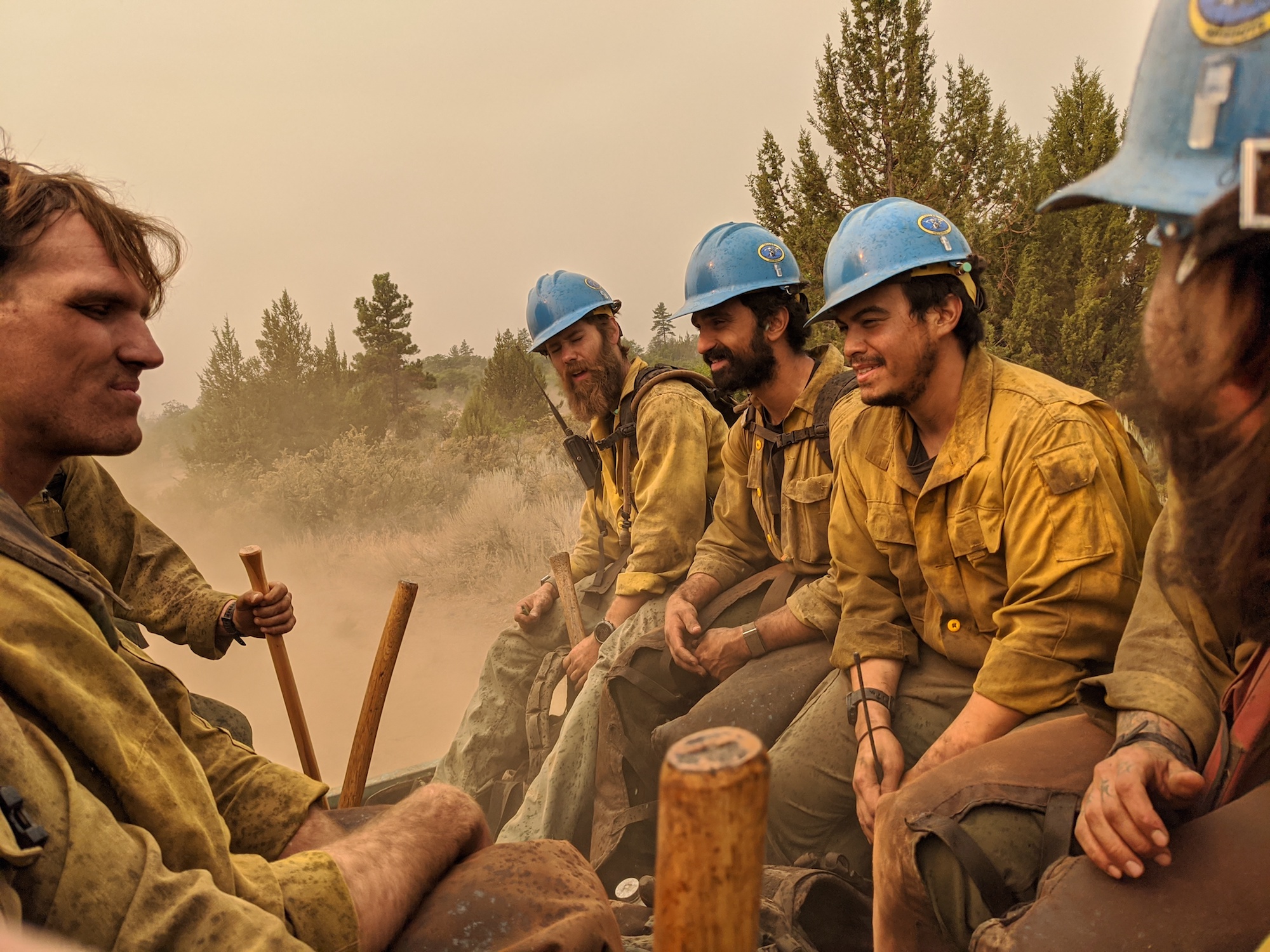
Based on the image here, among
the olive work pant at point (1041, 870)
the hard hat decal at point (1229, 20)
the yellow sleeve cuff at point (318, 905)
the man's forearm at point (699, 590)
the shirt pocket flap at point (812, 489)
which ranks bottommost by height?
the olive work pant at point (1041, 870)

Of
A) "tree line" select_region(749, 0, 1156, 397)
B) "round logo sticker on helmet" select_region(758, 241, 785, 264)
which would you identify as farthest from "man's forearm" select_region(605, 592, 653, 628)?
"tree line" select_region(749, 0, 1156, 397)

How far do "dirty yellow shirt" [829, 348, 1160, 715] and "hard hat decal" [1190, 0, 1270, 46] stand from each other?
122 cm

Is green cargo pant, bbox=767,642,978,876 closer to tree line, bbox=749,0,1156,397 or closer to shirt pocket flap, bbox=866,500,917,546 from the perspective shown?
shirt pocket flap, bbox=866,500,917,546

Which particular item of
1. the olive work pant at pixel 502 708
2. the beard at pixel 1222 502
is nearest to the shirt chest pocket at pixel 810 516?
the olive work pant at pixel 502 708

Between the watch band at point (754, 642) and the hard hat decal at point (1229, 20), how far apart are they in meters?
2.59

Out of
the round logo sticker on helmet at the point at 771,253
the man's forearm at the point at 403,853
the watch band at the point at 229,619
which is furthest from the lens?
the round logo sticker on helmet at the point at 771,253

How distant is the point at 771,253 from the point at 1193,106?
2.71m

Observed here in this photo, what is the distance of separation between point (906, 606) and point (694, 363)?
60.8 ft

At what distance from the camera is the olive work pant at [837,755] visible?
A: 2.89 metres

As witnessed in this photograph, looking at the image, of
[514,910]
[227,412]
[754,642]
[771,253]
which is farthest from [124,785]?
[227,412]

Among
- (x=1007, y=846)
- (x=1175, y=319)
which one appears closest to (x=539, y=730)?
(x=1007, y=846)

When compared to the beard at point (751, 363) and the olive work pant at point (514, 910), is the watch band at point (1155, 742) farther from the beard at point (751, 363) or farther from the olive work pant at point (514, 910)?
the beard at point (751, 363)

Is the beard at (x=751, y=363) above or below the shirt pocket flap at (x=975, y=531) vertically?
above

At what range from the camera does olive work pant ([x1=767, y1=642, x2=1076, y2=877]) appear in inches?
114
